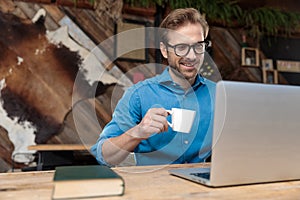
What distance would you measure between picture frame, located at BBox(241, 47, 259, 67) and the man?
234 centimetres

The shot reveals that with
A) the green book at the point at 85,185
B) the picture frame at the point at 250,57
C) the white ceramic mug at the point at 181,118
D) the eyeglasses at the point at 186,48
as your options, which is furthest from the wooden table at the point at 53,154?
the picture frame at the point at 250,57

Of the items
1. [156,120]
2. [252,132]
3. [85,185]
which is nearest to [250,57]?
[156,120]

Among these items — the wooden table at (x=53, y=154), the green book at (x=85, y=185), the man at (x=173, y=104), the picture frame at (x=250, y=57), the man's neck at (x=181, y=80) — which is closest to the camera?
the green book at (x=85, y=185)

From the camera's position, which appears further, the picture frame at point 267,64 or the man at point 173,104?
the picture frame at point 267,64

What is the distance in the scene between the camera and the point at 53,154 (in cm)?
271

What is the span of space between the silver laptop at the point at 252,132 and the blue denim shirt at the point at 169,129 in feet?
2.07

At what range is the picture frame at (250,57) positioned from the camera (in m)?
3.84

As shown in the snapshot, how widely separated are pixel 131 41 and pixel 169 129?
208 cm

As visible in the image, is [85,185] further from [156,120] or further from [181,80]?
[181,80]

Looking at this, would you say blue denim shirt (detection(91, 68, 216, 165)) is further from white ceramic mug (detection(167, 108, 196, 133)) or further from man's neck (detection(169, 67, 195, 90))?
white ceramic mug (detection(167, 108, 196, 133))

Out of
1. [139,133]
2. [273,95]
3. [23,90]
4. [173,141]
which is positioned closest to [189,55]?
[173,141]

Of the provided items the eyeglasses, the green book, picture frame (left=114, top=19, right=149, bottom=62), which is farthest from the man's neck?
picture frame (left=114, top=19, right=149, bottom=62)

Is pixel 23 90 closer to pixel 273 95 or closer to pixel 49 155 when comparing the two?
pixel 49 155

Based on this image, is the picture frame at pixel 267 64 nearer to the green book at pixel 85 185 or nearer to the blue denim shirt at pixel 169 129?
the blue denim shirt at pixel 169 129
